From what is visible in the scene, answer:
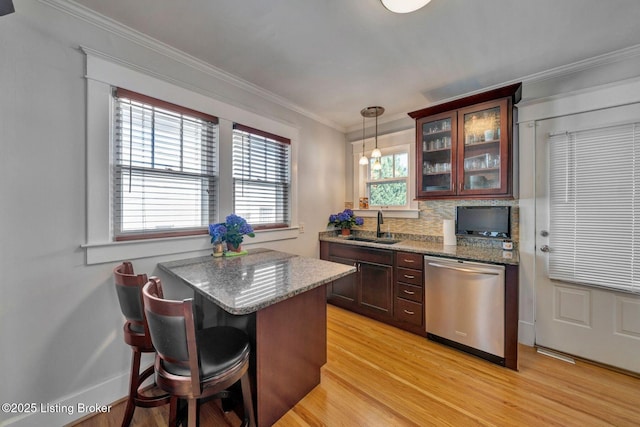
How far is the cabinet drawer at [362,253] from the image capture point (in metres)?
2.85

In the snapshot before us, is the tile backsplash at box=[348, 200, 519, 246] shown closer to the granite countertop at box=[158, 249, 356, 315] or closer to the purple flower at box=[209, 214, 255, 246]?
the granite countertop at box=[158, 249, 356, 315]

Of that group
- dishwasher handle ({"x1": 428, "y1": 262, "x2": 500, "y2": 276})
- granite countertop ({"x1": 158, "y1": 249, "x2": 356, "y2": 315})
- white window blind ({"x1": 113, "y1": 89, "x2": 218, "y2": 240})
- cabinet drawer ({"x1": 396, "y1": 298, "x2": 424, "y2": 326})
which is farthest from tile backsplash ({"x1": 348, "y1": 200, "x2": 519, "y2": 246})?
white window blind ({"x1": 113, "y1": 89, "x2": 218, "y2": 240})

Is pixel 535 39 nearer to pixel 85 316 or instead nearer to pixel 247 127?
pixel 247 127

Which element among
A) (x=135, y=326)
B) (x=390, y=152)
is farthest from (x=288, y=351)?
(x=390, y=152)

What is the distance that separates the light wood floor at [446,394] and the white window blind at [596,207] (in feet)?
2.81

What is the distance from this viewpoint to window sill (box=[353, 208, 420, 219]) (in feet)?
10.9

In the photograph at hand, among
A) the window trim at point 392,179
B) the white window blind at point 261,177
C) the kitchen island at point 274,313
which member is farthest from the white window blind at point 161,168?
the window trim at point 392,179

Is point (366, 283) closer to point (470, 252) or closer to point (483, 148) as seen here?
point (470, 252)

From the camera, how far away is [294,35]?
1857 millimetres

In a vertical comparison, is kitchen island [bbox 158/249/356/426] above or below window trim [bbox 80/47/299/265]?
below

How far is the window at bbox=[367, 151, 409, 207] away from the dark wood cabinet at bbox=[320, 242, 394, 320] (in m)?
0.98

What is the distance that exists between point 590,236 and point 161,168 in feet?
12.6

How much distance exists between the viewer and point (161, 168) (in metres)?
2.00

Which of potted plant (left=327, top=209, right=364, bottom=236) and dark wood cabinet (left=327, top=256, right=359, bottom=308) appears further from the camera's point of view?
potted plant (left=327, top=209, right=364, bottom=236)
